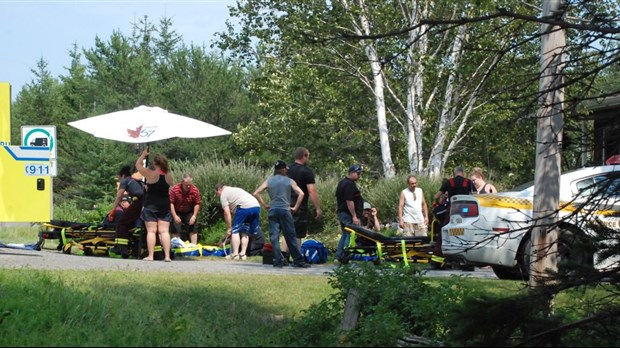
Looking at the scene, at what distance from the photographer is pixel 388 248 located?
16.2 m

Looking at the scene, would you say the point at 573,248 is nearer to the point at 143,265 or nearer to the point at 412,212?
the point at 143,265

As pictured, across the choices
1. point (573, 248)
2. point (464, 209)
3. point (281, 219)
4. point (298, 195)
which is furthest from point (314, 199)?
point (573, 248)

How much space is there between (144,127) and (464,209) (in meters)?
7.05

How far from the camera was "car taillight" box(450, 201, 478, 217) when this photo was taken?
1448cm

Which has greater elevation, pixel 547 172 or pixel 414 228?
pixel 547 172

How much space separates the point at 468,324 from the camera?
21.9 feet

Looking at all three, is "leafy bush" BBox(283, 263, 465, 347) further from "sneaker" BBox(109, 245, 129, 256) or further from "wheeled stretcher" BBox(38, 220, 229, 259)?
"sneaker" BBox(109, 245, 129, 256)

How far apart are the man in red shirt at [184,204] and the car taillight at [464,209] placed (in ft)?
20.2

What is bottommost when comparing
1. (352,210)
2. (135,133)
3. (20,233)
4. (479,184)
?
(20,233)

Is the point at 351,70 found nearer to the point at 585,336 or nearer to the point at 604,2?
the point at 604,2

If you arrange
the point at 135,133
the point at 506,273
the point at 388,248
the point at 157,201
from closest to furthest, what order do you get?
the point at 506,273 → the point at 388,248 → the point at 157,201 → the point at 135,133

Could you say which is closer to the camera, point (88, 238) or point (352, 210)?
point (352, 210)

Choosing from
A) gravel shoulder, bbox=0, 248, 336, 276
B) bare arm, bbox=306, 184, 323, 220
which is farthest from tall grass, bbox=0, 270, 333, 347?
bare arm, bbox=306, 184, 323, 220

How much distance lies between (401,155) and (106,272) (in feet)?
85.9
